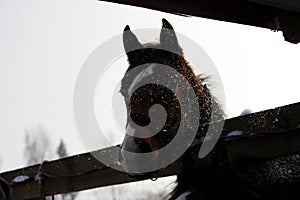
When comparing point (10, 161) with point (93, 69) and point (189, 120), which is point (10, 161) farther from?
point (189, 120)

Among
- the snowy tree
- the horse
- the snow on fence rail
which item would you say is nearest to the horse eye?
the horse

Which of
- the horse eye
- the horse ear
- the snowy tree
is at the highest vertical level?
the horse ear

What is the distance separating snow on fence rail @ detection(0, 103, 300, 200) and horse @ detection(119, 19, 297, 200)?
0.21 ft

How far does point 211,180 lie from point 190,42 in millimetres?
679

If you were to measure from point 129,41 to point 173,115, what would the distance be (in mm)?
491

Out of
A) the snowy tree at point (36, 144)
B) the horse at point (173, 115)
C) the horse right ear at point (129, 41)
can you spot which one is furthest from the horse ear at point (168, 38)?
the snowy tree at point (36, 144)

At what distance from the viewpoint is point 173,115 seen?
4.74 feet

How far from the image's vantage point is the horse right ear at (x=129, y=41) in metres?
1.78

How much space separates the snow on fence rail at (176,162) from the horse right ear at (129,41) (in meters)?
0.46

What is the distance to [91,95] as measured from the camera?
156 centimetres

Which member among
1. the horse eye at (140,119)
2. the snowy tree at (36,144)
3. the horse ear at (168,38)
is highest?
the horse ear at (168,38)

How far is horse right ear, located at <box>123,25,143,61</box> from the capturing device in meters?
1.78

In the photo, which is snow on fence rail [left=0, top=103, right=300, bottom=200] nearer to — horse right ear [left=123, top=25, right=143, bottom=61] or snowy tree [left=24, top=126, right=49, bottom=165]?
horse right ear [left=123, top=25, right=143, bottom=61]

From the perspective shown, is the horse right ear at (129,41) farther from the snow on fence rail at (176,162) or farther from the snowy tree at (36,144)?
the snowy tree at (36,144)
